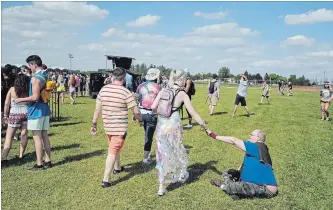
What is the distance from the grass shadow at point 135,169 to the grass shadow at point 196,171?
33.6 inches

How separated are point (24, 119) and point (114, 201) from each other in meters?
3.13

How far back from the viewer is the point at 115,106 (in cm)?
561

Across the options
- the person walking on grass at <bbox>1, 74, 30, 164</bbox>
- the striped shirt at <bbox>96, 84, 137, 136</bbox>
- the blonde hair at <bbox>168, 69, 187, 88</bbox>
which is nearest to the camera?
the striped shirt at <bbox>96, 84, 137, 136</bbox>

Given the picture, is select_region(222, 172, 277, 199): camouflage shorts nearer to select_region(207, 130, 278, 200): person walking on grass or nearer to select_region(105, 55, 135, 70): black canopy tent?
select_region(207, 130, 278, 200): person walking on grass

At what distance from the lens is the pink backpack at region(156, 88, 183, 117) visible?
5.61 meters

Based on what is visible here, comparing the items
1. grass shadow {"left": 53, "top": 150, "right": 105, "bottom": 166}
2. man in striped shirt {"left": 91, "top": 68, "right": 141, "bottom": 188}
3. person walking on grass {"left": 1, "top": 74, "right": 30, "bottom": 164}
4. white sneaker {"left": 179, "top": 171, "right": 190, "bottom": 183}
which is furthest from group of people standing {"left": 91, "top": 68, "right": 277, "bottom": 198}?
person walking on grass {"left": 1, "top": 74, "right": 30, "bottom": 164}

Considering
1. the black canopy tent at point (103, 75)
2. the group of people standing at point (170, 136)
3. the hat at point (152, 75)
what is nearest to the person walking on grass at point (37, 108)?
the group of people standing at point (170, 136)

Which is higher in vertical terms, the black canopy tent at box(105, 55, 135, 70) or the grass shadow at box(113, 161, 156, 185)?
the black canopy tent at box(105, 55, 135, 70)

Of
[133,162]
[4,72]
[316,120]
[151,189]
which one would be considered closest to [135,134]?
[133,162]

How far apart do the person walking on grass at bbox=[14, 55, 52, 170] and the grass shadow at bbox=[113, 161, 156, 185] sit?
165 cm

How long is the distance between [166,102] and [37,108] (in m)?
2.56

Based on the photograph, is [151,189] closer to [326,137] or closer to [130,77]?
[326,137]

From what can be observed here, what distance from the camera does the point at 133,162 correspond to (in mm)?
7512

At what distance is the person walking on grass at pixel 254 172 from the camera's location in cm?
529
